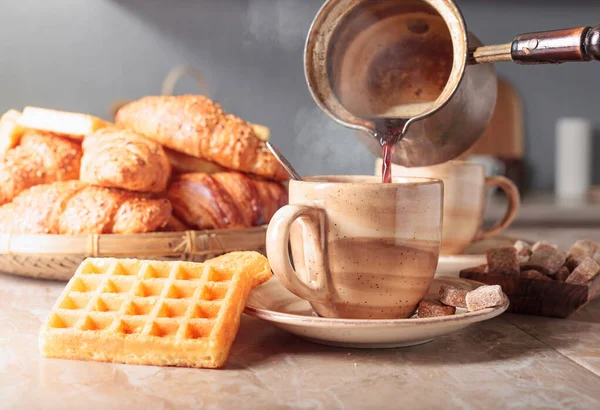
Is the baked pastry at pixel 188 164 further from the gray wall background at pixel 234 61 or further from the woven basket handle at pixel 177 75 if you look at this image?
the gray wall background at pixel 234 61

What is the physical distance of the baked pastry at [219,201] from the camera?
1145 millimetres

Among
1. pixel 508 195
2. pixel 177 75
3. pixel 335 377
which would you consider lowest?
pixel 335 377

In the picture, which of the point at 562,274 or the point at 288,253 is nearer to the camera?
the point at 288,253

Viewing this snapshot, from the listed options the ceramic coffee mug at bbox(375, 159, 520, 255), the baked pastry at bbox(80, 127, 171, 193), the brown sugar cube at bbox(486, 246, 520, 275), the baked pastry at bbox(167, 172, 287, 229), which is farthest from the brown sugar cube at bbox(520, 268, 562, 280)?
the baked pastry at bbox(80, 127, 171, 193)

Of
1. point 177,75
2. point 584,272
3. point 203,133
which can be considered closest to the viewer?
point 584,272

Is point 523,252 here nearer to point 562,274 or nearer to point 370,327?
point 562,274

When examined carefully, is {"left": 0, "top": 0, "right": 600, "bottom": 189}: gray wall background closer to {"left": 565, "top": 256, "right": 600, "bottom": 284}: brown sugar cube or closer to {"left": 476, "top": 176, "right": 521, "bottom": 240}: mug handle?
{"left": 476, "top": 176, "right": 521, "bottom": 240}: mug handle

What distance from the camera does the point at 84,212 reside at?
1054 mm

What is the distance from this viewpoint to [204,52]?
3.15 metres

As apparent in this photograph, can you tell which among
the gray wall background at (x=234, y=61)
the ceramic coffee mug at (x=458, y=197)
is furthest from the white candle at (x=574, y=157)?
the ceramic coffee mug at (x=458, y=197)

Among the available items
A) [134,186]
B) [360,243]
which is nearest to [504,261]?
[360,243]

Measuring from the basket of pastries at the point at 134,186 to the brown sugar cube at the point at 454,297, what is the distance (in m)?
0.41

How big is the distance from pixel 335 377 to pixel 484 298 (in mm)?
196

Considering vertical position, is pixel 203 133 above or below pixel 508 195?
above
